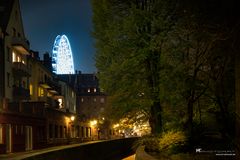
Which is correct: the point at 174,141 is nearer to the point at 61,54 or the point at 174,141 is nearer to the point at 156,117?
the point at 156,117

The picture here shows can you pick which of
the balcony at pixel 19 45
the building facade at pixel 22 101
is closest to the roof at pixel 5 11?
the building facade at pixel 22 101

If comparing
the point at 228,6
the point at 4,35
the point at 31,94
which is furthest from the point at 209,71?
the point at 31,94

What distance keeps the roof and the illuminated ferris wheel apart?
50139 millimetres

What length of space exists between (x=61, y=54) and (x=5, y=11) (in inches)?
2157

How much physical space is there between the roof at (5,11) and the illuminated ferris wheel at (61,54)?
164 feet

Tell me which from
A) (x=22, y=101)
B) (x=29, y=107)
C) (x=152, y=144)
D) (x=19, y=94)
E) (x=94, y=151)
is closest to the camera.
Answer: (x=152, y=144)

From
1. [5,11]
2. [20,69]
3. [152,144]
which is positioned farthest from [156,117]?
[5,11]

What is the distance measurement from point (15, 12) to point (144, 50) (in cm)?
4219

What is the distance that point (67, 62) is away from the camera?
11844cm

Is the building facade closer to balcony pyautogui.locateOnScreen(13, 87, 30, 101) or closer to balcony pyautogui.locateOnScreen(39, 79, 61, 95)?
balcony pyautogui.locateOnScreen(13, 87, 30, 101)

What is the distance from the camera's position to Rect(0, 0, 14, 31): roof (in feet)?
190

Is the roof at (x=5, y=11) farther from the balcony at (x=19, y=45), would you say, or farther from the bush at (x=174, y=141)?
the bush at (x=174, y=141)

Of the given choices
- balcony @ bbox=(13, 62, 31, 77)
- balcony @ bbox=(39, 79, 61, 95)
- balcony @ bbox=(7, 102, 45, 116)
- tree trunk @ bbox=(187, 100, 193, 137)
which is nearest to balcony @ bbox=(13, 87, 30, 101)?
balcony @ bbox=(13, 62, 31, 77)

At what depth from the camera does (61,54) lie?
115m
